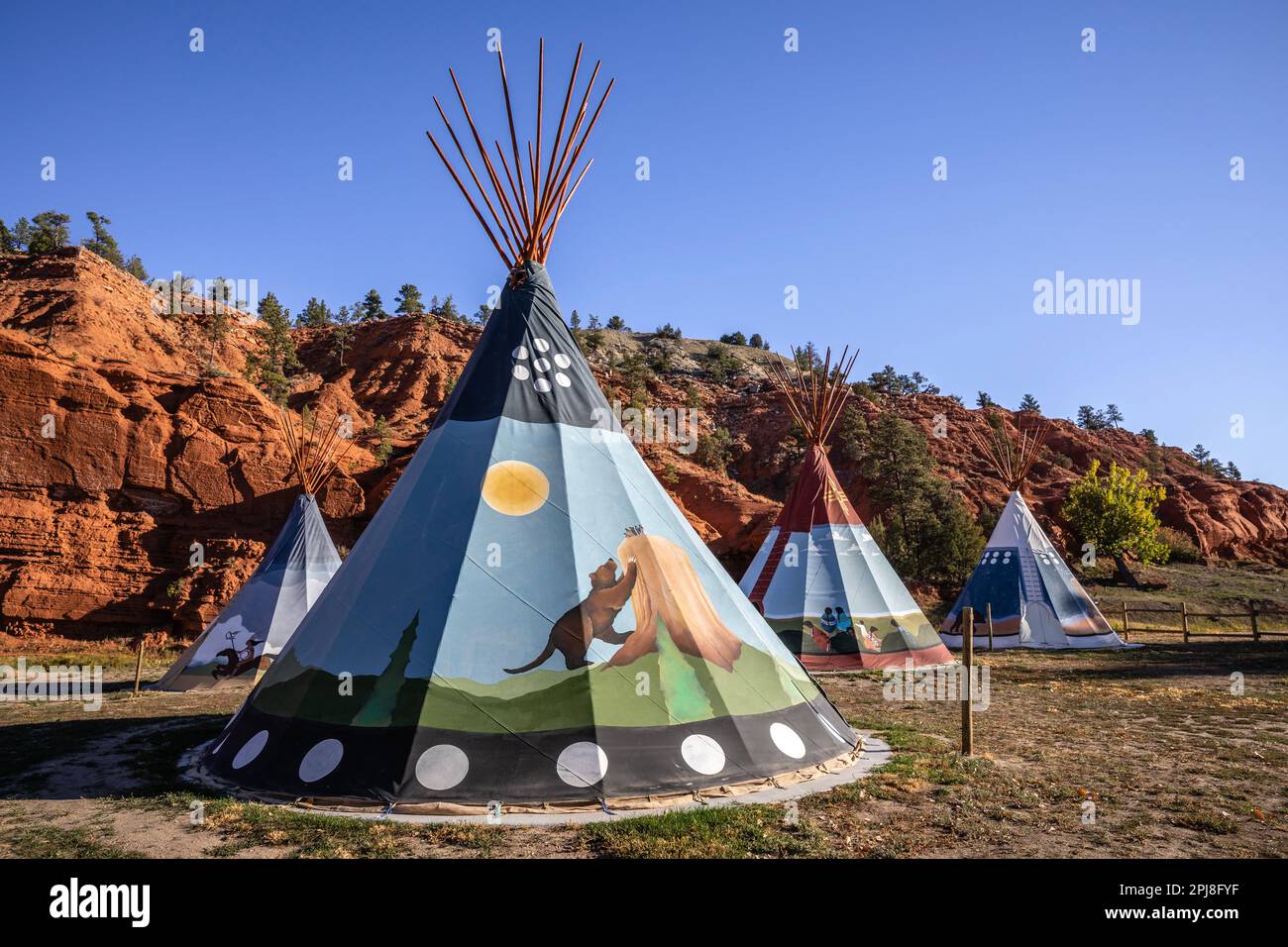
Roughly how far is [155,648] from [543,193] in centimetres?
2189

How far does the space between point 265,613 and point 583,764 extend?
12959 mm

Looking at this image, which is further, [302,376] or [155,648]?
[302,376]

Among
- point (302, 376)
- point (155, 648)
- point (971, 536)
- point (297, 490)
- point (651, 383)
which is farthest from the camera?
point (651, 383)

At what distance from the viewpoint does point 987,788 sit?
6633mm

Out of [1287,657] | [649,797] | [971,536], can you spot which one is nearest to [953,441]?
[971,536]

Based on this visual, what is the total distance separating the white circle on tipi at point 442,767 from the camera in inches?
231

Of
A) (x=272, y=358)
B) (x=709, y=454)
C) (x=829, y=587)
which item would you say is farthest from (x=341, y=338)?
(x=829, y=587)

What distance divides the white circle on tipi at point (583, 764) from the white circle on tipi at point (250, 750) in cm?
293

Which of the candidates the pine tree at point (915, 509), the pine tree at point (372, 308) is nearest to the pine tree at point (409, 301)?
the pine tree at point (372, 308)

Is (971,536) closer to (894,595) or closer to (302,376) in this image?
(894,595)

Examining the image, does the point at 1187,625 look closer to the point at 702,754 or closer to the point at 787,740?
Answer: the point at 787,740

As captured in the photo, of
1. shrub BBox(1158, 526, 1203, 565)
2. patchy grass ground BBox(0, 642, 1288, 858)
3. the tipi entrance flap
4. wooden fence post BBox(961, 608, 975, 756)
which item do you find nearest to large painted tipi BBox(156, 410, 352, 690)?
the tipi entrance flap

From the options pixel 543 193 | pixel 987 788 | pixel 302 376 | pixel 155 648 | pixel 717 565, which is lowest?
pixel 155 648

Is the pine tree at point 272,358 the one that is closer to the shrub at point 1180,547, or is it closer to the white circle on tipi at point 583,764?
the white circle on tipi at point 583,764
